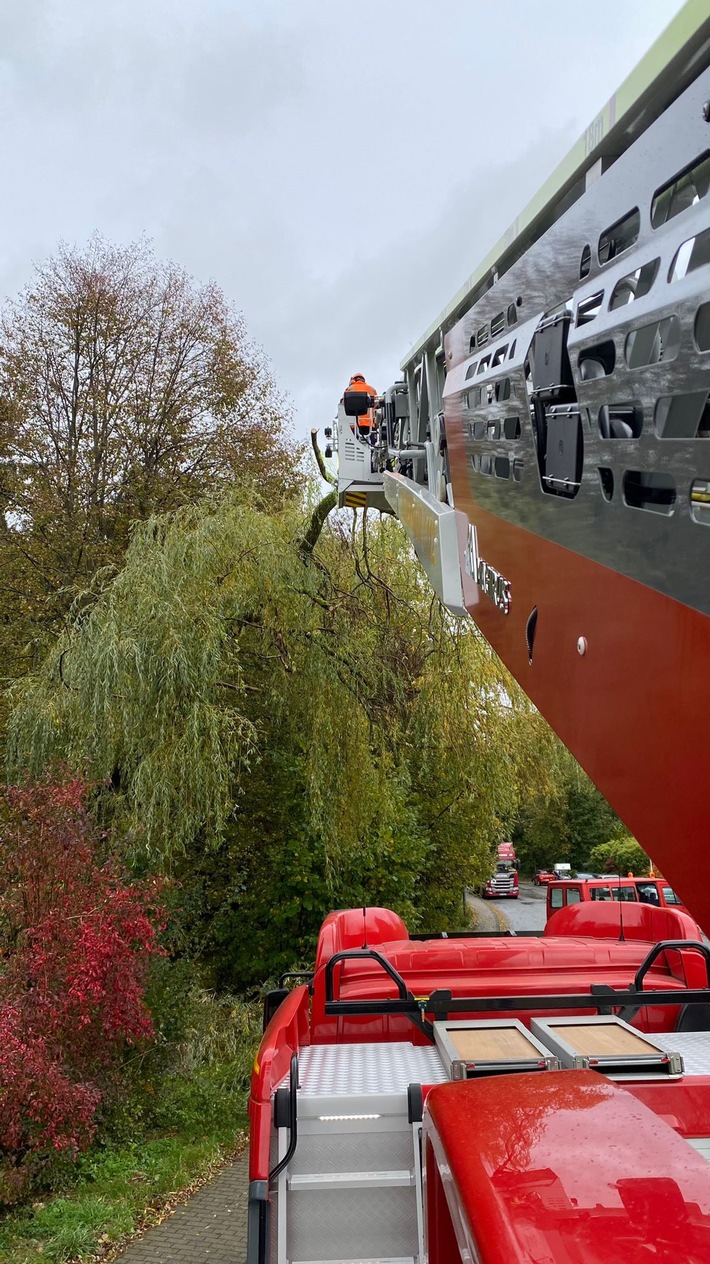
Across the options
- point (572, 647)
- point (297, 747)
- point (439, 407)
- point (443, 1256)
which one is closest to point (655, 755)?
point (572, 647)

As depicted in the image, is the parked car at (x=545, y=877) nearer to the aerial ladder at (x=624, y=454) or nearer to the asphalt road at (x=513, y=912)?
the asphalt road at (x=513, y=912)

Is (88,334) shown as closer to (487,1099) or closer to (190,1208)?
(190,1208)

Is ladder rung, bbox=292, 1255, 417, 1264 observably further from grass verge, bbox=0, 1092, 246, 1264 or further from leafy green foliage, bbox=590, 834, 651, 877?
leafy green foliage, bbox=590, 834, 651, 877

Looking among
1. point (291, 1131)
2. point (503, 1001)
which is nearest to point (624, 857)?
point (503, 1001)

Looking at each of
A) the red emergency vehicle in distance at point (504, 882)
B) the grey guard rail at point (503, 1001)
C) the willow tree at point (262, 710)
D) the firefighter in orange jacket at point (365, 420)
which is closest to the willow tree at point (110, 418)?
the willow tree at point (262, 710)

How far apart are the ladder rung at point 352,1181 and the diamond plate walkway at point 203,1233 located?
3617mm

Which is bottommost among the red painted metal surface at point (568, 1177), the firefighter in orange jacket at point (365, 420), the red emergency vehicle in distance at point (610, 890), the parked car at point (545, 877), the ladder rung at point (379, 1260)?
the parked car at point (545, 877)

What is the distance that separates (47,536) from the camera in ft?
54.5

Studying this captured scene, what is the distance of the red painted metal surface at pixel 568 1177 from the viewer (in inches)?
58.2

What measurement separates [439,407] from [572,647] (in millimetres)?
3309

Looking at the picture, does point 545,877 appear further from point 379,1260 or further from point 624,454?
point 624,454

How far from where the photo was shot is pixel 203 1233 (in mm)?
6609

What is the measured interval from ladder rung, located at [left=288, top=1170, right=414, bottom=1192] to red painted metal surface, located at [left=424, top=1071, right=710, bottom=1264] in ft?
4.75

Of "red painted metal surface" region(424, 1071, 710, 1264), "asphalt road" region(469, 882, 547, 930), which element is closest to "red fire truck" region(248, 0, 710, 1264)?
"red painted metal surface" region(424, 1071, 710, 1264)
